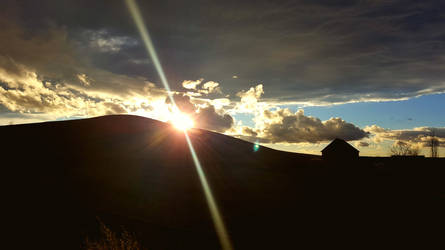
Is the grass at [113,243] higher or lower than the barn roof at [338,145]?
lower

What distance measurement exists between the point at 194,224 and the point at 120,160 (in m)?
27.1

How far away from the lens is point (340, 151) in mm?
50750

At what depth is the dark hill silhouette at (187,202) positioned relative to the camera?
13.4m

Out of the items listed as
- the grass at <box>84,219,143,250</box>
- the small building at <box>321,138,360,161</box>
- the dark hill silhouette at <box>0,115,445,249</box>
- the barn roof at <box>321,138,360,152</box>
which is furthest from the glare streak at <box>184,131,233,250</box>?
the barn roof at <box>321,138,360,152</box>

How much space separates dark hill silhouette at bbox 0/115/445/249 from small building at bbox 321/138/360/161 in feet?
36.0

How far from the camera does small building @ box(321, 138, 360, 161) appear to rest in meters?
50.3

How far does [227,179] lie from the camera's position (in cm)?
3372

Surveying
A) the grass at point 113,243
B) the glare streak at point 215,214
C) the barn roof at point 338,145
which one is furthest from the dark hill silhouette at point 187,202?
the barn roof at point 338,145

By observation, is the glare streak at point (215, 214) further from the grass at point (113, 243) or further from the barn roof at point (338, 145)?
the barn roof at point (338, 145)

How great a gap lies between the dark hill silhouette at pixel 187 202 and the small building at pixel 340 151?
1098 centimetres

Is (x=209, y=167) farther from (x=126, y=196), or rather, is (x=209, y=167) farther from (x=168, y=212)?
(x=168, y=212)

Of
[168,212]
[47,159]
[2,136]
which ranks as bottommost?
[168,212]

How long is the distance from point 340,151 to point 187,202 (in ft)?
121

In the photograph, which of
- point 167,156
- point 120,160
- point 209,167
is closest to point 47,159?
point 120,160
